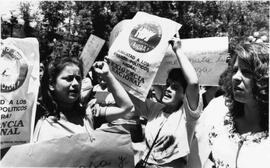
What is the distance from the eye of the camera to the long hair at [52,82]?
264 cm

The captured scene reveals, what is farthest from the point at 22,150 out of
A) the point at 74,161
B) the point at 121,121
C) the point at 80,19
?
the point at 80,19

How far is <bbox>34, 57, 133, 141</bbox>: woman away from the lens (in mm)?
2555

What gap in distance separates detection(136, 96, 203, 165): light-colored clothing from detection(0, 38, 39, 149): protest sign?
2.74 feet

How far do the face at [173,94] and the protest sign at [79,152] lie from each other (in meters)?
0.58

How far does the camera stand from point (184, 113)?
274 cm

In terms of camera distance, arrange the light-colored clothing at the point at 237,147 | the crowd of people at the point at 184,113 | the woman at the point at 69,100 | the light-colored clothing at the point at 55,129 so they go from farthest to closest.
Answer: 1. the woman at the point at 69,100
2. the light-colored clothing at the point at 55,129
3. the crowd of people at the point at 184,113
4. the light-colored clothing at the point at 237,147

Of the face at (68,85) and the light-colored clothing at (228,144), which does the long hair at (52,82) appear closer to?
the face at (68,85)

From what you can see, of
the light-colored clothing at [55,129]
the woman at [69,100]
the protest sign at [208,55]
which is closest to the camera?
the light-colored clothing at [55,129]

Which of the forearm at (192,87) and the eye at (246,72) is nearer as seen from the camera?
the eye at (246,72)

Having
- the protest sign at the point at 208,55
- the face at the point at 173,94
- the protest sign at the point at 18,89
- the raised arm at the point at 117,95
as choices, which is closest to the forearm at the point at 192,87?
the face at the point at 173,94

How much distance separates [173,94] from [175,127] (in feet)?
0.84

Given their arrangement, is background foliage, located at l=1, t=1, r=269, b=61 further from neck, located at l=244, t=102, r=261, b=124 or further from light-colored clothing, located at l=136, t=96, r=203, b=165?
neck, located at l=244, t=102, r=261, b=124

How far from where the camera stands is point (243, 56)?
220cm

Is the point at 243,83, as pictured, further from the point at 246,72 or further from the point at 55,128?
the point at 55,128
